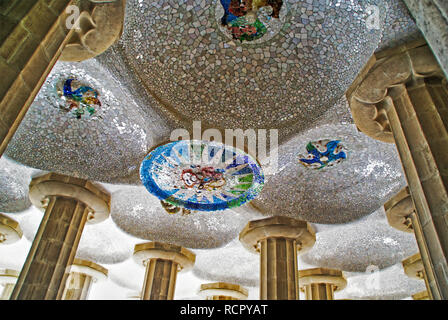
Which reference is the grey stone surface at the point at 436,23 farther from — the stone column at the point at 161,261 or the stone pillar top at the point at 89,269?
the stone pillar top at the point at 89,269

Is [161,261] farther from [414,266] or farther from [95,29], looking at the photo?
[95,29]

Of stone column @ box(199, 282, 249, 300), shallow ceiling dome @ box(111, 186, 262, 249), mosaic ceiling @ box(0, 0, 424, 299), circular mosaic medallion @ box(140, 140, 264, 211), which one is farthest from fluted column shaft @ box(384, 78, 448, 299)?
stone column @ box(199, 282, 249, 300)

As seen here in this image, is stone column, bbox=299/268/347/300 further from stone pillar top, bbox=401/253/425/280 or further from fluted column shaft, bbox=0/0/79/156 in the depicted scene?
fluted column shaft, bbox=0/0/79/156

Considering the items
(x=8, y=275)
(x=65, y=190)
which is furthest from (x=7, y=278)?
(x=65, y=190)

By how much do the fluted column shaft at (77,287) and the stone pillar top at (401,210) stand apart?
9783 mm

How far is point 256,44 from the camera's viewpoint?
639cm

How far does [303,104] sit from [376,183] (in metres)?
2.86

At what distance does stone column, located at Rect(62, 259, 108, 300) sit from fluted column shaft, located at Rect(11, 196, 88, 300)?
16.8 ft

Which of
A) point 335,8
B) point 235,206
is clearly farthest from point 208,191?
point 335,8

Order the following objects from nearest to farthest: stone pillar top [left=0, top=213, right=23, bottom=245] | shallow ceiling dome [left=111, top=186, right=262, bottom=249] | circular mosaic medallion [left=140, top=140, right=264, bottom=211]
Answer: circular mosaic medallion [left=140, top=140, right=264, bottom=211] → stone pillar top [left=0, top=213, right=23, bottom=245] → shallow ceiling dome [left=111, top=186, right=262, bottom=249]

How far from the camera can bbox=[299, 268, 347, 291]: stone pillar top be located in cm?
1169

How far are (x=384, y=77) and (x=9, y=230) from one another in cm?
979

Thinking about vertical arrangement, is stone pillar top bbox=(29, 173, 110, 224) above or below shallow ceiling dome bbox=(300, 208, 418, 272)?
below

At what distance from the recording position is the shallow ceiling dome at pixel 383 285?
12664mm
